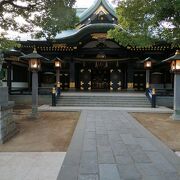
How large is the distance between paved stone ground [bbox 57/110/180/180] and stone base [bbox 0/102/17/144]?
6.84ft

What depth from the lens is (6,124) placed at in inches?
332

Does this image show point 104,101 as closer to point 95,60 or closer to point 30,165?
point 95,60

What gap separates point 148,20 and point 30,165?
7538 millimetres

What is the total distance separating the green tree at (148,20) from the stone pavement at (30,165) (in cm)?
569

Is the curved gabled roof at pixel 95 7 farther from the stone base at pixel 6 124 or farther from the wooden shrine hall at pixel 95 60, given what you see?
the stone base at pixel 6 124

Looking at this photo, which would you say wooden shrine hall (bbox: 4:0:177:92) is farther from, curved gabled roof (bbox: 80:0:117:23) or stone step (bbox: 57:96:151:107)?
stone step (bbox: 57:96:151:107)

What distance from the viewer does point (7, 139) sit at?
827cm

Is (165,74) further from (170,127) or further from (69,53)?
(170,127)

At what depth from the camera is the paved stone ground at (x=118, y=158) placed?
16.6 feet

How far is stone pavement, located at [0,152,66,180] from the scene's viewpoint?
5059 mm

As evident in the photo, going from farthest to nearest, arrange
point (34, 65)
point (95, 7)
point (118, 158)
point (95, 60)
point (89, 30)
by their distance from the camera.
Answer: point (95, 7) → point (95, 60) → point (89, 30) → point (34, 65) → point (118, 158)

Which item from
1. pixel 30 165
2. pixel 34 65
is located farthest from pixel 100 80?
pixel 30 165

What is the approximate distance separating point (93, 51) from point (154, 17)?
16108 mm

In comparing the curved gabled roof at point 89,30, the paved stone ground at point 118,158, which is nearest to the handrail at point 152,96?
the curved gabled roof at point 89,30
